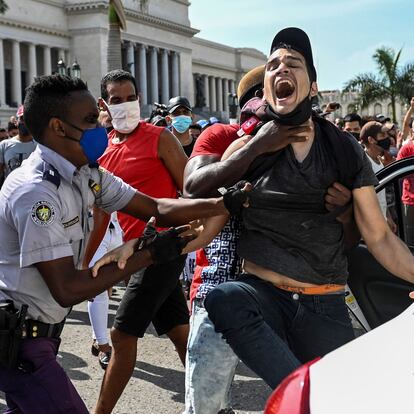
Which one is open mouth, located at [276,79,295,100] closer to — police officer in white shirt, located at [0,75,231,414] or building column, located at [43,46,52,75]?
police officer in white shirt, located at [0,75,231,414]

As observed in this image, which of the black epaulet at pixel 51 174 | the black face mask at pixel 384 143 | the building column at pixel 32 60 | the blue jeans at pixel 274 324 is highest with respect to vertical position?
the building column at pixel 32 60

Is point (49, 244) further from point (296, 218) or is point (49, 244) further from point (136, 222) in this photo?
point (136, 222)

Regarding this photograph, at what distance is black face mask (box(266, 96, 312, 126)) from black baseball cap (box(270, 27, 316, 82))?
0.16m

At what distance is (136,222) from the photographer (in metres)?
4.62

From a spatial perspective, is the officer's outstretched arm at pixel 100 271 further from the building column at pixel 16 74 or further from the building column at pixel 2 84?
the building column at pixel 16 74

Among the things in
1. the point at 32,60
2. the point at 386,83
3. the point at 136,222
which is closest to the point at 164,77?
the point at 32,60

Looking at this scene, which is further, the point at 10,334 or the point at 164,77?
the point at 164,77

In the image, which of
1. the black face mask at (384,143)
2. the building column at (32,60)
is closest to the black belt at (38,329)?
the black face mask at (384,143)

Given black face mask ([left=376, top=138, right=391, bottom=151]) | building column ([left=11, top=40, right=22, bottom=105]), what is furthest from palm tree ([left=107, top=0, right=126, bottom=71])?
building column ([left=11, top=40, right=22, bottom=105])

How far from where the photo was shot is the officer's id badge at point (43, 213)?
9.12 ft

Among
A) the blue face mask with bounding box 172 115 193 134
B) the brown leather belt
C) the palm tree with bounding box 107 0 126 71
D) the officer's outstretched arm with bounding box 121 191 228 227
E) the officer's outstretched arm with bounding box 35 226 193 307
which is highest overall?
the palm tree with bounding box 107 0 126 71

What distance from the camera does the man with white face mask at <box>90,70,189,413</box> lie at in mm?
4277

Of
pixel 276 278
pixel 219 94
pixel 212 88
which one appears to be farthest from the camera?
pixel 219 94

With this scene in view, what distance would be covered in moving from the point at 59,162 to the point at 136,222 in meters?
1.66
